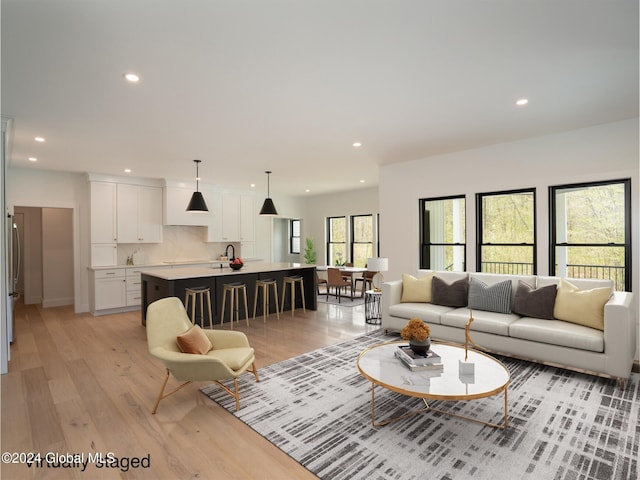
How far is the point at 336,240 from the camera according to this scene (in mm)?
10461

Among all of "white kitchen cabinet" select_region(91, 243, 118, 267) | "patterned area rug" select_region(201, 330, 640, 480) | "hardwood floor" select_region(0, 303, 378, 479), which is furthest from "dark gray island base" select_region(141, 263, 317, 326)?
"patterned area rug" select_region(201, 330, 640, 480)

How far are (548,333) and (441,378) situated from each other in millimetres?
1746

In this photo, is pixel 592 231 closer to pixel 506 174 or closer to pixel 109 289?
pixel 506 174

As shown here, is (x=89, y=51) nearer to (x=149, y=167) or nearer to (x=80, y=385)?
(x=80, y=385)

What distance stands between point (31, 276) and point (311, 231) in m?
7.24

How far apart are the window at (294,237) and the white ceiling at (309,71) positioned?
21.3 feet

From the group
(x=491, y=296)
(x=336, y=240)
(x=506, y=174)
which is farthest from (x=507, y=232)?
(x=336, y=240)

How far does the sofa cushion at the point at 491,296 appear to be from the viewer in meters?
4.28

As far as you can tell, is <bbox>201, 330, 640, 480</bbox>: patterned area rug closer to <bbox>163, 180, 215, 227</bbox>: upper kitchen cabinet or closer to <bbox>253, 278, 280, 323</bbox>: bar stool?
<bbox>253, 278, 280, 323</bbox>: bar stool

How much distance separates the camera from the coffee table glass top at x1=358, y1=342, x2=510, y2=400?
7.82 ft

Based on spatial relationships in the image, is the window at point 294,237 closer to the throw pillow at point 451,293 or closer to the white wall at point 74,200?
the white wall at point 74,200

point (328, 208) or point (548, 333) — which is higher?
point (328, 208)

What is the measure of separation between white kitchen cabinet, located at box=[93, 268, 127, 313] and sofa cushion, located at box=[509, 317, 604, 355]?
22.4 feet

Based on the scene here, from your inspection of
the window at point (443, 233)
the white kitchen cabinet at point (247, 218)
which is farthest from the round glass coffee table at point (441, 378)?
the white kitchen cabinet at point (247, 218)
